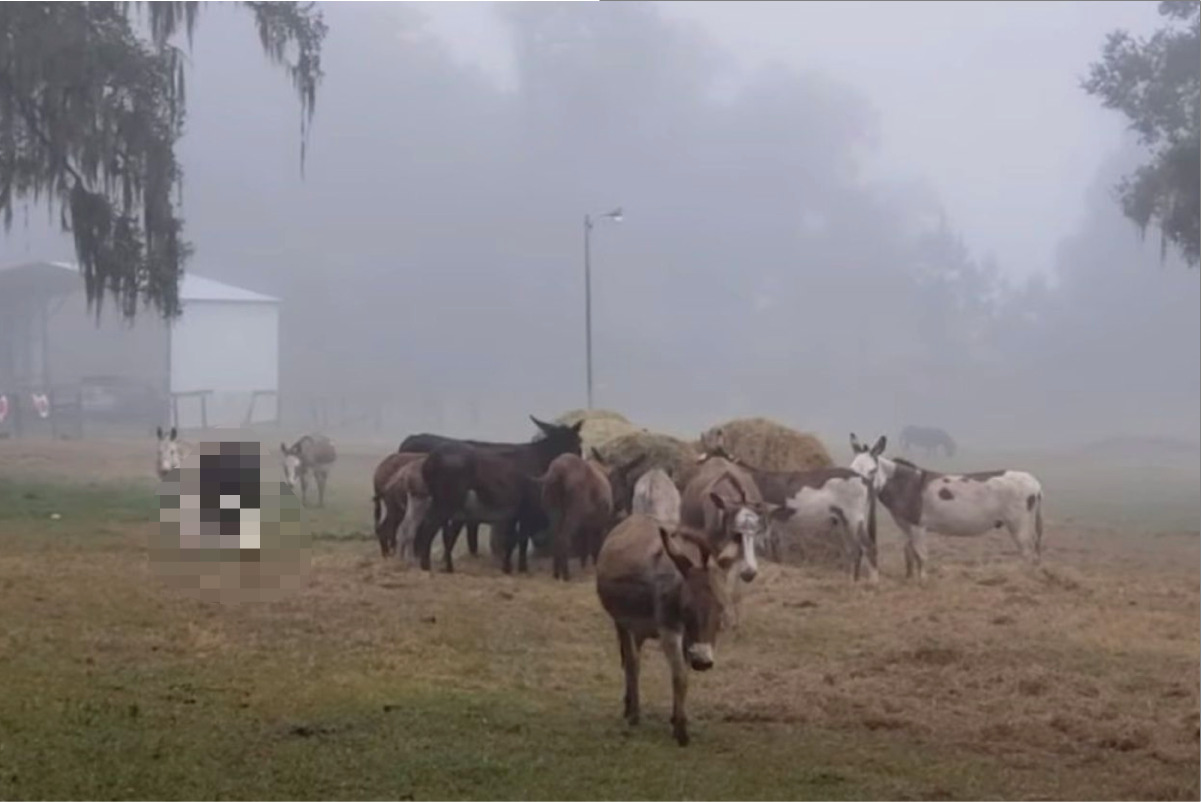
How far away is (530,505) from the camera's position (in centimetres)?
1170

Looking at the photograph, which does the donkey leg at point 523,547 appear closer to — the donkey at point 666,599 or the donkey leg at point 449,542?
the donkey leg at point 449,542

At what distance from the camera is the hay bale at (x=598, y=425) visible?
13219mm

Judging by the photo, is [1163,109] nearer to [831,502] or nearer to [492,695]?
[831,502]

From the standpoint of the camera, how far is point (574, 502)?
11.4 m

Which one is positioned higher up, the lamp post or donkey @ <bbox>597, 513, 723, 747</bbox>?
the lamp post

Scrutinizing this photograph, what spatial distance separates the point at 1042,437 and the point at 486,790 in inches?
454

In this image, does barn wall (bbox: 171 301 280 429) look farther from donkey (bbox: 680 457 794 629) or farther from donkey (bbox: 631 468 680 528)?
donkey (bbox: 631 468 680 528)

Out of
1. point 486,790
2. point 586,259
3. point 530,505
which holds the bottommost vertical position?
point 486,790

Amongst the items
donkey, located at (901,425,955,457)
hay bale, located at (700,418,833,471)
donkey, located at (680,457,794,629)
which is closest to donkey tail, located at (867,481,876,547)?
hay bale, located at (700,418,833,471)

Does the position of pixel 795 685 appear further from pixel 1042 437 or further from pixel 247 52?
pixel 1042 437

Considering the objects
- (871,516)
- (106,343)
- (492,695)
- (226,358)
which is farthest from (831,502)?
(492,695)

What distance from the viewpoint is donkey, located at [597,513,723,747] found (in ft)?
21.0

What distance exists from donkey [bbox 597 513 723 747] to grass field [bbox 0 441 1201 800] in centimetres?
26

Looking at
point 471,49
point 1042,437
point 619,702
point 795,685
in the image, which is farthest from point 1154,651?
point 1042,437
